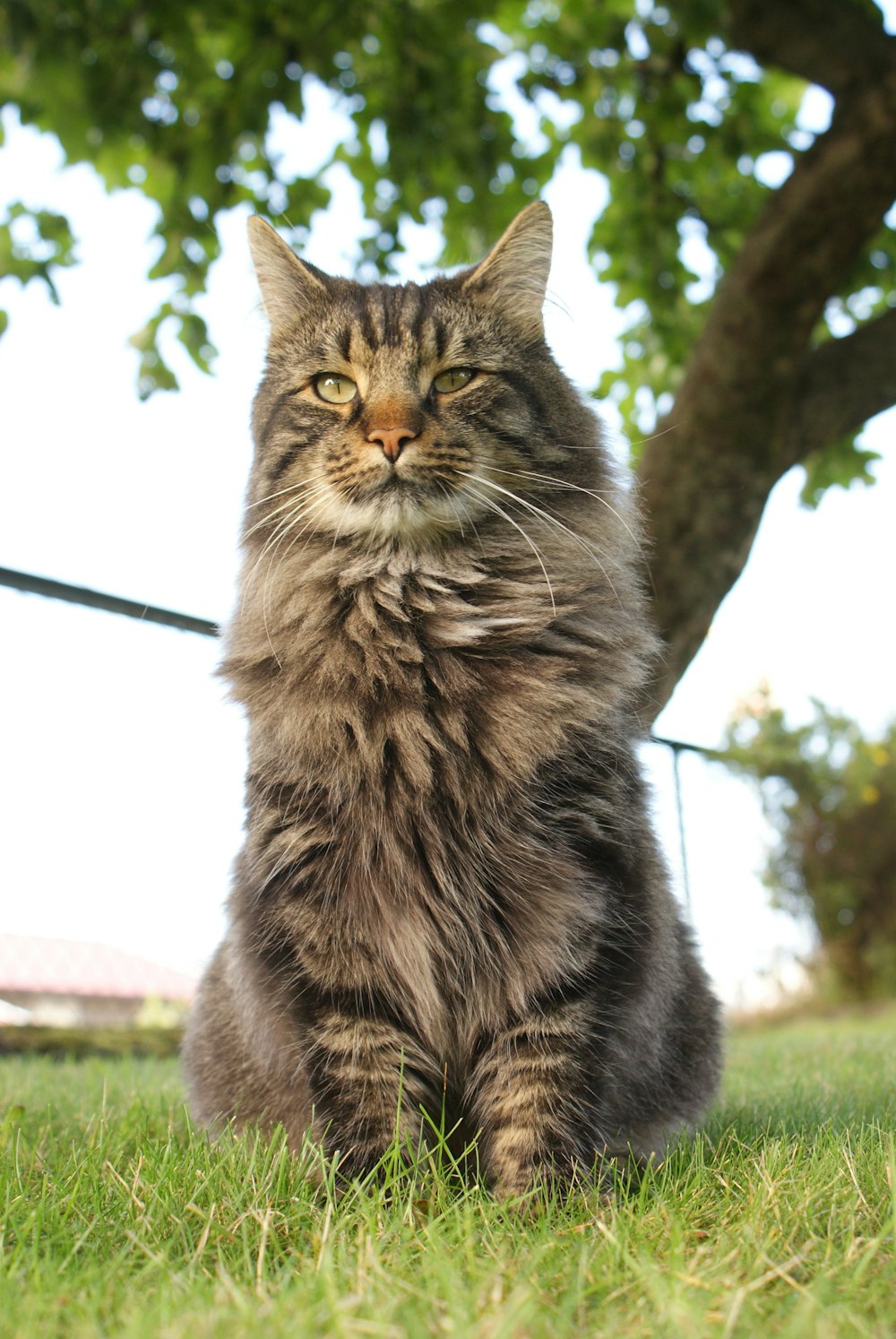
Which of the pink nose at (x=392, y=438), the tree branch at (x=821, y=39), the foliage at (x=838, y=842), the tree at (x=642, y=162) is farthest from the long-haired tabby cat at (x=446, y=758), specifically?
the foliage at (x=838, y=842)

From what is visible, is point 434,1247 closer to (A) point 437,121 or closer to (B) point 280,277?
(B) point 280,277

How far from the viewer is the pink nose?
1.98 meters

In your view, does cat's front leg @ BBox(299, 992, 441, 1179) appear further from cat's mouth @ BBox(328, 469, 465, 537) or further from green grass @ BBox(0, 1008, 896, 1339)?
cat's mouth @ BBox(328, 469, 465, 537)

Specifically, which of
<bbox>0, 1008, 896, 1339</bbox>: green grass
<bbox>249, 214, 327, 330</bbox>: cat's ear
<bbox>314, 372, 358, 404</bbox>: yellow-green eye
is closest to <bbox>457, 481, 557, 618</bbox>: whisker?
<bbox>314, 372, 358, 404</bbox>: yellow-green eye

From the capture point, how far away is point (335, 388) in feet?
7.18

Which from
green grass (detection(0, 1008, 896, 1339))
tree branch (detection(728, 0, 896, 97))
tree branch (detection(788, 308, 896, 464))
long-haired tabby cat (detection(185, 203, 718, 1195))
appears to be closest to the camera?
green grass (detection(0, 1008, 896, 1339))

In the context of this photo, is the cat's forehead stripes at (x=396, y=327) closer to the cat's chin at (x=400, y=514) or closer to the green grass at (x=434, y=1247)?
the cat's chin at (x=400, y=514)

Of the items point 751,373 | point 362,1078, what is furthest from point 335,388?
point 751,373

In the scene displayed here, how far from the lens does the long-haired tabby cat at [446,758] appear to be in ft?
6.07

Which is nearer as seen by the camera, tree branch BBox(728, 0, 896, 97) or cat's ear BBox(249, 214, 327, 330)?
cat's ear BBox(249, 214, 327, 330)

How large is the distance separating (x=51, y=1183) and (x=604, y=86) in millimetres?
4988

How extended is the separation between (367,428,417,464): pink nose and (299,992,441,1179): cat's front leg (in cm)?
99

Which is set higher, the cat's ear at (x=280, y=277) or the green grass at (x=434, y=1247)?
the cat's ear at (x=280, y=277)

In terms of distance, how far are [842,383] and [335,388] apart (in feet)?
8.33
